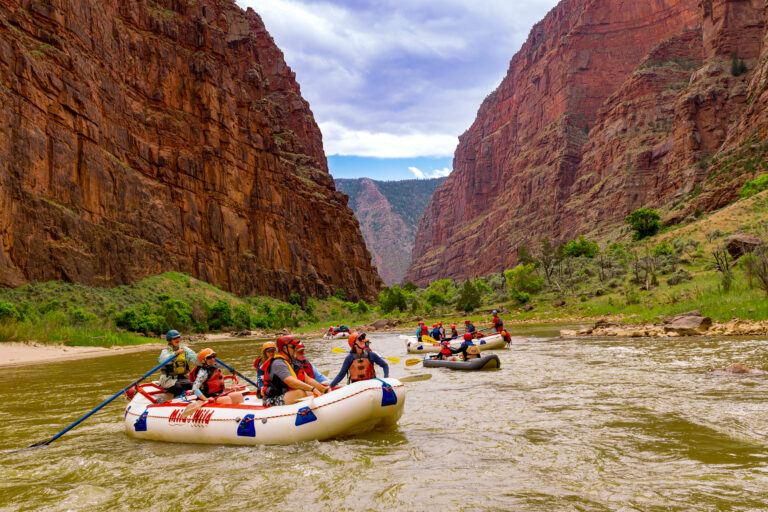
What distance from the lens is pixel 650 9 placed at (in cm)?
15850

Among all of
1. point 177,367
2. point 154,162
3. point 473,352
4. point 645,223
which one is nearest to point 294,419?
point 177,367

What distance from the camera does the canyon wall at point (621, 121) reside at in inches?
3730

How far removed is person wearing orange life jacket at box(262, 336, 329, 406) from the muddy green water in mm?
1010

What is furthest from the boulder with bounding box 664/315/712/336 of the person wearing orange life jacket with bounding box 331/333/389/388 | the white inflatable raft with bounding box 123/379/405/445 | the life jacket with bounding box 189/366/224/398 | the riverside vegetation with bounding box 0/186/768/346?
the life jacket with bounding box 189/366/224/398

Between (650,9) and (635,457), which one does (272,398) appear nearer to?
(635,457)

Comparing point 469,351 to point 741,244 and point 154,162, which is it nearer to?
point 741,244

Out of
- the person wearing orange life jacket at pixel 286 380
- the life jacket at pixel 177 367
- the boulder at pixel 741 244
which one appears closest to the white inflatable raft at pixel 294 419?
the person wearing orange life jacket at pixel 286 380

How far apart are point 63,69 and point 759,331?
70358mm

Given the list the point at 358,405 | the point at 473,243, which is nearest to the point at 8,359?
the point at 358,405

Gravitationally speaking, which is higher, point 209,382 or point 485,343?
point 209,382

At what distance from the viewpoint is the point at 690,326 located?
2180cm

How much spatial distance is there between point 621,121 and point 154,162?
119139 mm

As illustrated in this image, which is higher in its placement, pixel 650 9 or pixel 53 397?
pixel 650 9

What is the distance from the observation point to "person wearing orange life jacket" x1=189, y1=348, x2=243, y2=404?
32.4 feet
